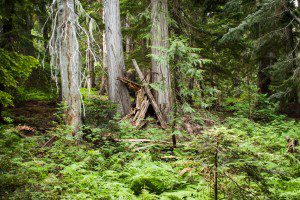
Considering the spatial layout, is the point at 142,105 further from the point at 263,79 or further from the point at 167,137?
the point at 263,79

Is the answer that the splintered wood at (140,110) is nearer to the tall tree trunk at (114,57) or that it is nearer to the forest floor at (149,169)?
the tall tree trunk at (114,57)

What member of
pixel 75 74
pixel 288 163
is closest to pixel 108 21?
pixel 75 74

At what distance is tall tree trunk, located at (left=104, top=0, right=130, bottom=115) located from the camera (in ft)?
30.1

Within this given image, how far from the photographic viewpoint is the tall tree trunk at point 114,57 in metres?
9.19

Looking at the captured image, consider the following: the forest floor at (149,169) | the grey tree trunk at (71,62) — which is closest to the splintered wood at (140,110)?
the forest floor at (149,169)

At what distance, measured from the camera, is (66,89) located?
6.71m

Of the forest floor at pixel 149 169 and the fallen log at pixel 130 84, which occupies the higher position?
the fallen log at pixel 130 84

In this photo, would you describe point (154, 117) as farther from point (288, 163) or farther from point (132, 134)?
point (288, 163)

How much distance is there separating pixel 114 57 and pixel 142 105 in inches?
87.7

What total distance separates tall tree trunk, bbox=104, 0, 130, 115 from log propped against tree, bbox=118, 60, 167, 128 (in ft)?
0.98

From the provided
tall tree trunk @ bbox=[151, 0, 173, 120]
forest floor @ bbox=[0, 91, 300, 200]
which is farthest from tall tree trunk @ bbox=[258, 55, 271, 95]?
tall tree trunk @ bbox=[151, 0, 173, 120]

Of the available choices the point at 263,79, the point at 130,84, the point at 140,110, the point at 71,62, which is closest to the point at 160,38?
the point at 130,84

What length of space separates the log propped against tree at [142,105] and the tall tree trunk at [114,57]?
30 cm

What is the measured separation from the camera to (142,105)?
29.4ft
